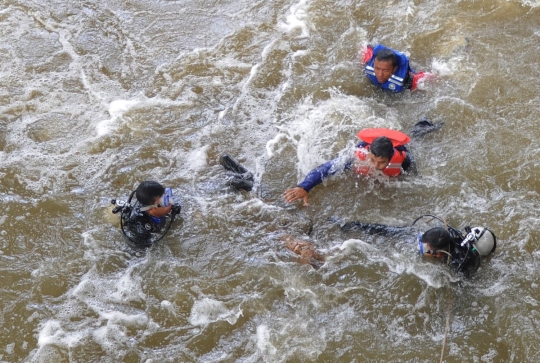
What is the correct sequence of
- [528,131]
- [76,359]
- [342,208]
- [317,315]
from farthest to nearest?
[528,131]
[342,208]
[317,315]
[76,359]

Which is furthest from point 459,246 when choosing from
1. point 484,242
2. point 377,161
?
point 377,161

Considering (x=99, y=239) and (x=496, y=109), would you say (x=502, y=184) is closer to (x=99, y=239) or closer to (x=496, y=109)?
(x=496, y=109)

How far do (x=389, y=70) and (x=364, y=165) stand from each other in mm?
1370

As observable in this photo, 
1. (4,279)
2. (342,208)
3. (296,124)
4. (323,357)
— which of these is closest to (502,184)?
(342,208)

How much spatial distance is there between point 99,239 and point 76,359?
1.15 meters

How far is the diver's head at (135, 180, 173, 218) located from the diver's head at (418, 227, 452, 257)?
2.16 m

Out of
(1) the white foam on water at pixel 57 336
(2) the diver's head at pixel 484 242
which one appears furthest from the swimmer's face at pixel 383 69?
(1) the white foam on water at pixel 57 336

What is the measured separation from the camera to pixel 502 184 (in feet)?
17.3

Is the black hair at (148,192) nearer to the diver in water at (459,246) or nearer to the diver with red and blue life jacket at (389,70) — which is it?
the diver in water at (459,246)

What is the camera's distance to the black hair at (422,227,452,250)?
4.17 m

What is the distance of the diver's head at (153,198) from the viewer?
433 cm

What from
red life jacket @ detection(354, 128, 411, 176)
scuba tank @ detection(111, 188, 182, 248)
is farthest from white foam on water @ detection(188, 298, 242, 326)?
red life jacket @ detection(354, 128, 411, 176)

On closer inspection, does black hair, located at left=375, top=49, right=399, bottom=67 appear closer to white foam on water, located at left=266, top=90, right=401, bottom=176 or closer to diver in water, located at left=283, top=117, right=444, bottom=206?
white foam on water, located at left=266, top=90, right=401, bottom=176

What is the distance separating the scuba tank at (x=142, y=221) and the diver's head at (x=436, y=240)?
216 centimetres
